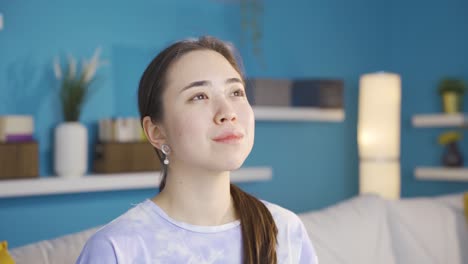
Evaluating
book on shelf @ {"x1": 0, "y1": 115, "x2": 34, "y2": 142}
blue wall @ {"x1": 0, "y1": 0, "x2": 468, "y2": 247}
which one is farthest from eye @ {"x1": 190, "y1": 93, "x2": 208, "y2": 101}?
blue wall @ {"x1": 0, "y1": 0, "x2": 468, "y2": 247}

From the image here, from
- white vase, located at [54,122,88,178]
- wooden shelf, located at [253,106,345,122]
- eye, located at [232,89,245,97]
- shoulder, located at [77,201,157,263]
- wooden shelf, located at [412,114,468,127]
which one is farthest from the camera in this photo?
wooden shelf, located at [412,114,468,127]

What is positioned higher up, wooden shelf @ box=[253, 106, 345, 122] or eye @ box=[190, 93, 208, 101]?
eye @ box=[190, 93, 208, 101]

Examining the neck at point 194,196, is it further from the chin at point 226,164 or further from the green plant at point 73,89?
the green plant at point 73,89

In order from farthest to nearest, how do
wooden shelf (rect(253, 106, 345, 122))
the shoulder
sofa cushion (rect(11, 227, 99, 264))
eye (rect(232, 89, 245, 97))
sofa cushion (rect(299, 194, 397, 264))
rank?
wooden shelf (rect(253, 106, 345, 122))
sofa cushion (rect(299, 194, 397, 264))
sofa cushion (rect(11, 227, 99, 264))
eye (rect(232, 89, 245, 97))
the shoulder

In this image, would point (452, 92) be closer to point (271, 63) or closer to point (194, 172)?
point (271, 63)

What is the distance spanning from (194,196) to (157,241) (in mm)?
108

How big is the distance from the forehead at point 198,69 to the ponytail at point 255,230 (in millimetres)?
265

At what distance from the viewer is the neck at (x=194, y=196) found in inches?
46.0

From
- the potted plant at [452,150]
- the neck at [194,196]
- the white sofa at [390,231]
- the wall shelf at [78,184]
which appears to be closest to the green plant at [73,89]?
the wall shelf at [78,184]

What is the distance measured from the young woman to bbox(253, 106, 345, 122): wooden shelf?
94.0 inches

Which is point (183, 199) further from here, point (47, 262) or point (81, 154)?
point (81, 154)

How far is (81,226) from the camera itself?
319cm

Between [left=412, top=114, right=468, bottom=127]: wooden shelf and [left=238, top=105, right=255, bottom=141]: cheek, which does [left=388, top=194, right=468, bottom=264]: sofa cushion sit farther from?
[left=412, top=114, right=468, bottom=127]: wooden shelf

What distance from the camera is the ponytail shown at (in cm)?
121
